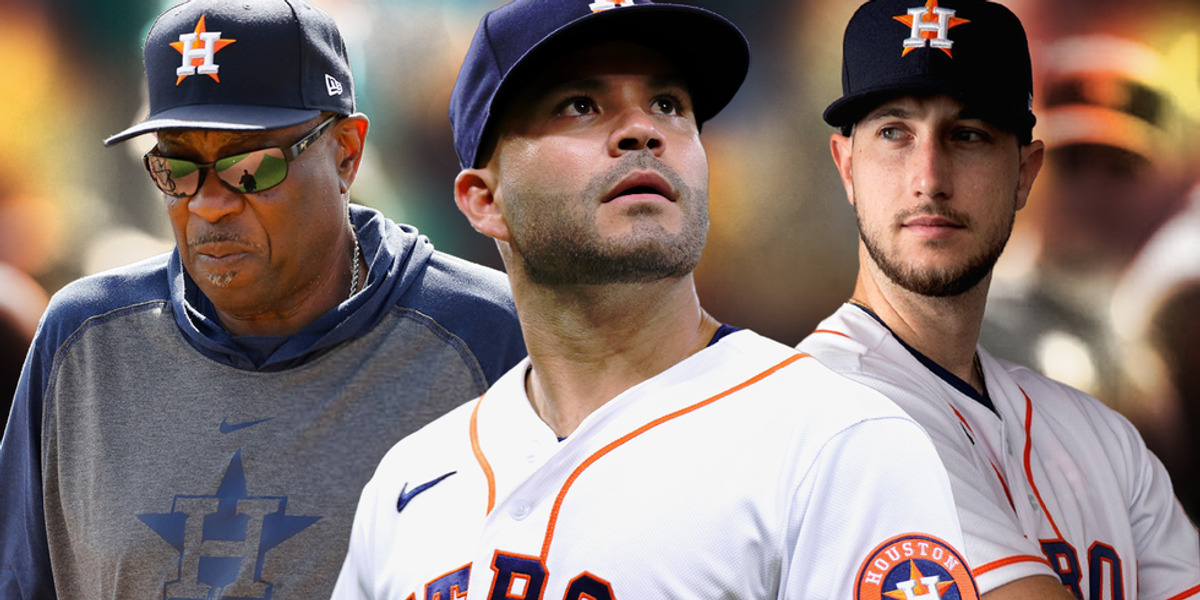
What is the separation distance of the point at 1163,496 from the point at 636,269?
1659 millimetres

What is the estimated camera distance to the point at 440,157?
321cm

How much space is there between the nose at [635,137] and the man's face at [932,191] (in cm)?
88

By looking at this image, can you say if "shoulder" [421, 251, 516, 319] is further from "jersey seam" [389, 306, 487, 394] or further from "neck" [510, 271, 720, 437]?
"neck" [510, 271, 720, 437]

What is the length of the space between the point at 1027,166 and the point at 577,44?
1.49 m

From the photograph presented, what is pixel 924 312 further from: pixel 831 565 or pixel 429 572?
pixel 429 572

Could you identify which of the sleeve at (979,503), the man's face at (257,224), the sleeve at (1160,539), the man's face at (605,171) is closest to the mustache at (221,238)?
the man's face at (257,224)

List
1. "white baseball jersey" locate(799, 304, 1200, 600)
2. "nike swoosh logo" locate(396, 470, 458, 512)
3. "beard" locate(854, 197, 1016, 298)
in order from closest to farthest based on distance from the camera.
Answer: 1. "nike swoosh logo" locate(396, 470, 458, 512)
2. "white baseball jersey" locate(799, 304, 1200, 600)
3. "beard" locate(854, 197, 1016, 298)

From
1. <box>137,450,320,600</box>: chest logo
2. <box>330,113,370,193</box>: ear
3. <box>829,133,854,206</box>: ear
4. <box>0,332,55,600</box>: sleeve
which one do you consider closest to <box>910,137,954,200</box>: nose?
<box>829,133,854,206</box>: ear

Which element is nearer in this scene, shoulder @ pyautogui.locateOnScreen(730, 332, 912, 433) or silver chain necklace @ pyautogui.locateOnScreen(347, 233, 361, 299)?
shoulder @ pyautogui.locateOnScreen(730, 332, 912, 433)

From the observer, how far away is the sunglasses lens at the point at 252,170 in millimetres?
2213

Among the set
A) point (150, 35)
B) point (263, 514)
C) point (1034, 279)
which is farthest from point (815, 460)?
point (1034, 279)

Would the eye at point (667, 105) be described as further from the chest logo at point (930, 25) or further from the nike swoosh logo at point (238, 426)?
the nike swoosh logo at point (238, 426)

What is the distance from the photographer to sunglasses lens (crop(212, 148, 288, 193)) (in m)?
2.21

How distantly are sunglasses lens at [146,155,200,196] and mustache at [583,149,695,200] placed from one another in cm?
110
